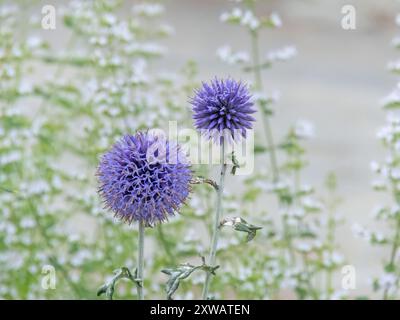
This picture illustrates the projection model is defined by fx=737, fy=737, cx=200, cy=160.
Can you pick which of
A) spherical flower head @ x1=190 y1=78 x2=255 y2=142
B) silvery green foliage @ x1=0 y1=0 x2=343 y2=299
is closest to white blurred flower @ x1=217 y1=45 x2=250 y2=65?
silvery green foliage @ x1=0 y1=0 x2=343 y2=299

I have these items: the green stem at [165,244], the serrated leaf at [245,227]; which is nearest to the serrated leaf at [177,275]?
the serrated leaf at [245,227]

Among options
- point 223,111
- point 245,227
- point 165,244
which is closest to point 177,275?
point 245,227

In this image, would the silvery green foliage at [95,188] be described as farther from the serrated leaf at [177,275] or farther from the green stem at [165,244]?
the serrated leaf at [177,275]

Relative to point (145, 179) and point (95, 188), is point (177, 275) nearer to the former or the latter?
point (145, 179)

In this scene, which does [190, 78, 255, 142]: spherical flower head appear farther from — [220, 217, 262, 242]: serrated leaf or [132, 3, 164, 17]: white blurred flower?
[132, 3, 164, 17]: white blurred flower

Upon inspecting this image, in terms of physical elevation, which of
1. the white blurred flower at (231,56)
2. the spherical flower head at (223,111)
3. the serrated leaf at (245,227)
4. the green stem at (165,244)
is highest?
the white blurred flower at (231,56)

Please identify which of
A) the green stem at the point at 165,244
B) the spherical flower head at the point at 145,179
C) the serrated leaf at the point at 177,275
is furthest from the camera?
the green stem at the point at 165,244

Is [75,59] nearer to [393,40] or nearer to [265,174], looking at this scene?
[265,174]
